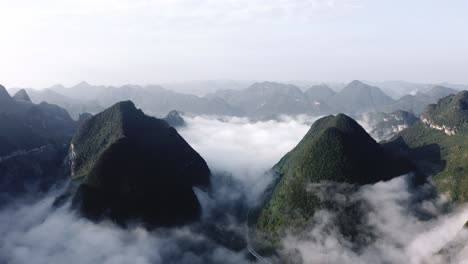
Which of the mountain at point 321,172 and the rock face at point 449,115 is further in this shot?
the rock face at point 449,115

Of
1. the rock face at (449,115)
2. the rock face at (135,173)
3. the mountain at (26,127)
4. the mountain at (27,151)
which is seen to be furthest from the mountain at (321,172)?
the mountain at (26,127)

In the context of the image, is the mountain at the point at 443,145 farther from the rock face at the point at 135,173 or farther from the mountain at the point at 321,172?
the rock face at the point at 135,173

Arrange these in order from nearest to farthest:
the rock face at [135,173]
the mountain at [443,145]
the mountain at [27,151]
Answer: the rock face at [135,173]
the mountain at [443,145]
the mountain at [27,151]

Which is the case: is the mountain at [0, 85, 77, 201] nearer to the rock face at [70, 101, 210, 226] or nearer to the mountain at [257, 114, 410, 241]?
the rock face at [70, 101, 210, 226]

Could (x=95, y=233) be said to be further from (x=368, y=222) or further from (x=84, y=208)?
(x=368, y=222)

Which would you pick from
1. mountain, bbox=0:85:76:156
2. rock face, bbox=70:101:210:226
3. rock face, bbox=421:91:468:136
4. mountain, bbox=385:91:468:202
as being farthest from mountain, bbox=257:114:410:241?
mountain, bbox=0:85:76:156

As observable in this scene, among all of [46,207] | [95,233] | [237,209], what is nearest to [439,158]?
[237,209]
